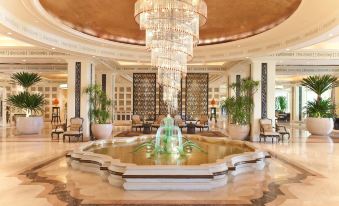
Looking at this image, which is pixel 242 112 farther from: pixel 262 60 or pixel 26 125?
pixel 26 125

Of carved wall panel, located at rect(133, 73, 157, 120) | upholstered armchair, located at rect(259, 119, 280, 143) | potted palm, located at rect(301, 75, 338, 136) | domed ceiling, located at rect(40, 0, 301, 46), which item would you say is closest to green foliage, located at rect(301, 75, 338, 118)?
potted palm, located at rect(301, 75, 338, 136)

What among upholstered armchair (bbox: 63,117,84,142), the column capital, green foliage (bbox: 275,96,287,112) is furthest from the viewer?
green foliage (bbox: 275,96,287,112)

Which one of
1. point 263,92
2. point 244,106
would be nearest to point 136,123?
point 244,106

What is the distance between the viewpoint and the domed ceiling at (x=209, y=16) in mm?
7977

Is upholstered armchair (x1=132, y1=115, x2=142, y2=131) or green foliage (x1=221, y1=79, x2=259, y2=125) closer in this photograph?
green foliage (x1=221, y1=79, x2=259, y2=125)

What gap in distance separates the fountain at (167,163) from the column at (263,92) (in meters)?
3.34

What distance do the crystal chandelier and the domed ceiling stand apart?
129 cm

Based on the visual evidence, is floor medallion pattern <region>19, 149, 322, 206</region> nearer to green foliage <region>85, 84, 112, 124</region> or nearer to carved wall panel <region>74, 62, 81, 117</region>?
green foliage <region>85, 84, 112, 124</region>

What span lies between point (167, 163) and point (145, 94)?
41.8 feet

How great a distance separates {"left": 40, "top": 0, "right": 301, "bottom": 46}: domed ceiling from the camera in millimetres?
7977

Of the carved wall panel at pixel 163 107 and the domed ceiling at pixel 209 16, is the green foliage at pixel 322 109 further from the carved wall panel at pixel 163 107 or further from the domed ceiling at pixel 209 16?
the carved wall panel at pixel 163 107

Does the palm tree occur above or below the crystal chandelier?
below

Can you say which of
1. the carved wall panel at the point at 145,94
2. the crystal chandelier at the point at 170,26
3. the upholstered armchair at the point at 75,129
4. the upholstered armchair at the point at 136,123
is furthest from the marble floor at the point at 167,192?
the carved wall panel at the point at 145,94

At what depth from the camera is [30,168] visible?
6.74 meters
